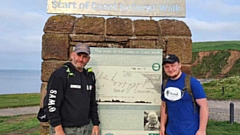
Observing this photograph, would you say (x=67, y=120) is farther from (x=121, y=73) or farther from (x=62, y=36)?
(x=62, y=36)

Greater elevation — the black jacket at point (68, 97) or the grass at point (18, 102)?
the black jacket at point (68, 97)

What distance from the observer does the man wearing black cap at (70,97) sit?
3.12 m

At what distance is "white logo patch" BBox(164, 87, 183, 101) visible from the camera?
3350mm

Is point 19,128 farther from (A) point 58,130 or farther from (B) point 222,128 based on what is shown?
(A) point 58,130

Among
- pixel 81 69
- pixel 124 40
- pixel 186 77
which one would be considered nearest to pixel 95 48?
pixel 124 40

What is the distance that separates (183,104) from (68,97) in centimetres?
126

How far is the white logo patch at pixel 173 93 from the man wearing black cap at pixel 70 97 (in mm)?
869

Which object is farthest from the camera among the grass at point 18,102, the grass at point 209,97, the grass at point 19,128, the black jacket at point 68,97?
the grass at point 18,102

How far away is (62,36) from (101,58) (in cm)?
64

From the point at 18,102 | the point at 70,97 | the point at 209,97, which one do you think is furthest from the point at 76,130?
the point at 209,97

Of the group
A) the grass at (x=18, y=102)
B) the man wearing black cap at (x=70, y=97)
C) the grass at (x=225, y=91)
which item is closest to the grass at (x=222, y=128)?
the man wearing black cap at (x=70, y=97)

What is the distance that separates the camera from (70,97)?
3.21 metres

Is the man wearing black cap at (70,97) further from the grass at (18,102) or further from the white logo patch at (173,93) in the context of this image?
the grass at (18,102)

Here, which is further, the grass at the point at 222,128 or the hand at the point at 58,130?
the grass at the point at 222,128
